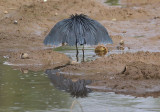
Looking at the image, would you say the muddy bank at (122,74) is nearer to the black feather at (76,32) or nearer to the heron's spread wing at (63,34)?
the black feather at (76,32)

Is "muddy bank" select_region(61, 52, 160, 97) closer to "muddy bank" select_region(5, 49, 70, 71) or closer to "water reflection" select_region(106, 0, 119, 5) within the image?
"muddy bank" select_region(5, 49, 70, 71)

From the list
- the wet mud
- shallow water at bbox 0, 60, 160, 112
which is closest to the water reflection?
the wet mud

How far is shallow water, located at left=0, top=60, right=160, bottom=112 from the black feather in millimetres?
2041

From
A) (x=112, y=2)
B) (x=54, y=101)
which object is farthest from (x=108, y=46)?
(x=54, y=101)

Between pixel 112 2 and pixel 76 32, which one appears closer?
pixel 76 32

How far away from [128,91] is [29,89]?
1.69 m

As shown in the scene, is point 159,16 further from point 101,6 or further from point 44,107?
point 44,107

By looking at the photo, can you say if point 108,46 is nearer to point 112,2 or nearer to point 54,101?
point 112,2

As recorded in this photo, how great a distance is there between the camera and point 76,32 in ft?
35.7

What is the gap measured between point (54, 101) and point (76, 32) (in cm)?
356

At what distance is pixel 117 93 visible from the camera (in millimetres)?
8008

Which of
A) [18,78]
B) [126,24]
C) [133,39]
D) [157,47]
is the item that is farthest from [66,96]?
[126,24]

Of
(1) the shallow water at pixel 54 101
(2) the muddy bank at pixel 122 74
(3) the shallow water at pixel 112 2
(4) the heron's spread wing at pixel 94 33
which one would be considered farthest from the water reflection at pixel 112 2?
(1) the shallow water at pixel 54 101

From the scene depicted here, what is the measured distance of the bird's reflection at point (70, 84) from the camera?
26.9 ft
